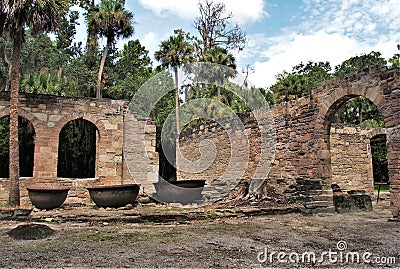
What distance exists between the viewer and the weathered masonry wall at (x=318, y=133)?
732cm

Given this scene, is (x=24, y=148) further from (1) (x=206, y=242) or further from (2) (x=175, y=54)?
(1) (x=206, y=242)

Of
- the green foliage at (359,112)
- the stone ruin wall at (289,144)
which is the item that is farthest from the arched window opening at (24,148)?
the green foliage at (359,112)

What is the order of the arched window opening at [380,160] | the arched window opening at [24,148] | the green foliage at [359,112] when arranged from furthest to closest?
the green foliage at [359,112] < the arched window opening at [380,160] < the arched window opening at [24,148]

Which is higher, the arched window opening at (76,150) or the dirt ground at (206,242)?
the arched window opening at (76,150)

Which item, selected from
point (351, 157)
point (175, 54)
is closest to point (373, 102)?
point (351, 157)

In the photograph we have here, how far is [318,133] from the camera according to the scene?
367 inches

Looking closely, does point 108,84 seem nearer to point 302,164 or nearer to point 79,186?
point 79,186

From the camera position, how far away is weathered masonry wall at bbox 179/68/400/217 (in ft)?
24.0

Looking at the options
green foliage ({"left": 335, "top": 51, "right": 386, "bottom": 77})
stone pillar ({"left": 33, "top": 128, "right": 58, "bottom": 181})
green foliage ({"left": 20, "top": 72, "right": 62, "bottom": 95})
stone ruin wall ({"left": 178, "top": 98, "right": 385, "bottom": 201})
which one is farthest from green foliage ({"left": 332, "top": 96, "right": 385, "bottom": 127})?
stone pillar ({"left": 33, "top": 128, "right": 58, "bottom": 181})

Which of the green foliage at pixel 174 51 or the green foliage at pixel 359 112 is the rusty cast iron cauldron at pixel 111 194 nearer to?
the green foliage at pixel 174 51

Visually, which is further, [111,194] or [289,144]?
[289,144]

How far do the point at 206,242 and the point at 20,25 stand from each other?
7.53 meters

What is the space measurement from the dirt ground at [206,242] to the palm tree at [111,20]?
12.3 meters

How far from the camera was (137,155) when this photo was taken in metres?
12.2
